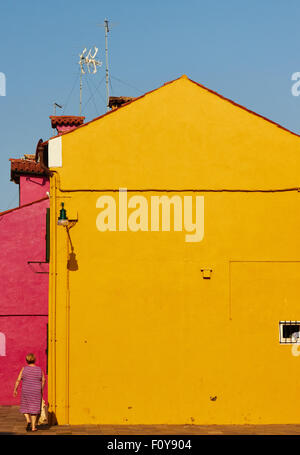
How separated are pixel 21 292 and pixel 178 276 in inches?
324

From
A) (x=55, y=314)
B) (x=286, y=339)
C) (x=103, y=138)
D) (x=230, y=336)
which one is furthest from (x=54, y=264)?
(x=286, y=339)

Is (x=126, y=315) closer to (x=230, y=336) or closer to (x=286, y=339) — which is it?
(x=230, y=336)

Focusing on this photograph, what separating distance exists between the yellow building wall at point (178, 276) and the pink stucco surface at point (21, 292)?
711 cm

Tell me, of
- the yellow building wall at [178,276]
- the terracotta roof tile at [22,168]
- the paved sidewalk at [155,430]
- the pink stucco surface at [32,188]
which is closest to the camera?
the paved sidewalk at [155,430]

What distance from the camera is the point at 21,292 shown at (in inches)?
897

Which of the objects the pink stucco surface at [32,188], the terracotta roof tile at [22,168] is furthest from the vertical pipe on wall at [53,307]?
the pink stucco surface at [32,188]

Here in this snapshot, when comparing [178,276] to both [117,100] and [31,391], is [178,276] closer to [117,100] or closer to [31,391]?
[31,391]

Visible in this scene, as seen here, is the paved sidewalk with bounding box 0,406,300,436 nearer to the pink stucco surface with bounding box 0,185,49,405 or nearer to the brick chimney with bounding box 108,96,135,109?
the pink stucco surface with bounding box 0,185,49,405

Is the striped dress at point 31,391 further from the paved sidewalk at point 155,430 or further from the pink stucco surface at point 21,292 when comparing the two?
the pink stucco surface at point 21,292

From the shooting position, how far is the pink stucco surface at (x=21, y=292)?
22422 millimetres

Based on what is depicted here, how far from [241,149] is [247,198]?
1.06 meters

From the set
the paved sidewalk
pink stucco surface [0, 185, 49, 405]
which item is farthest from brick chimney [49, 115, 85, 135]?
the paved sidewalk

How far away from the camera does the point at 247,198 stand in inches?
637

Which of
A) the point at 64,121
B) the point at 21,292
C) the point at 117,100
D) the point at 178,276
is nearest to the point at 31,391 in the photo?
the point at 178,276
